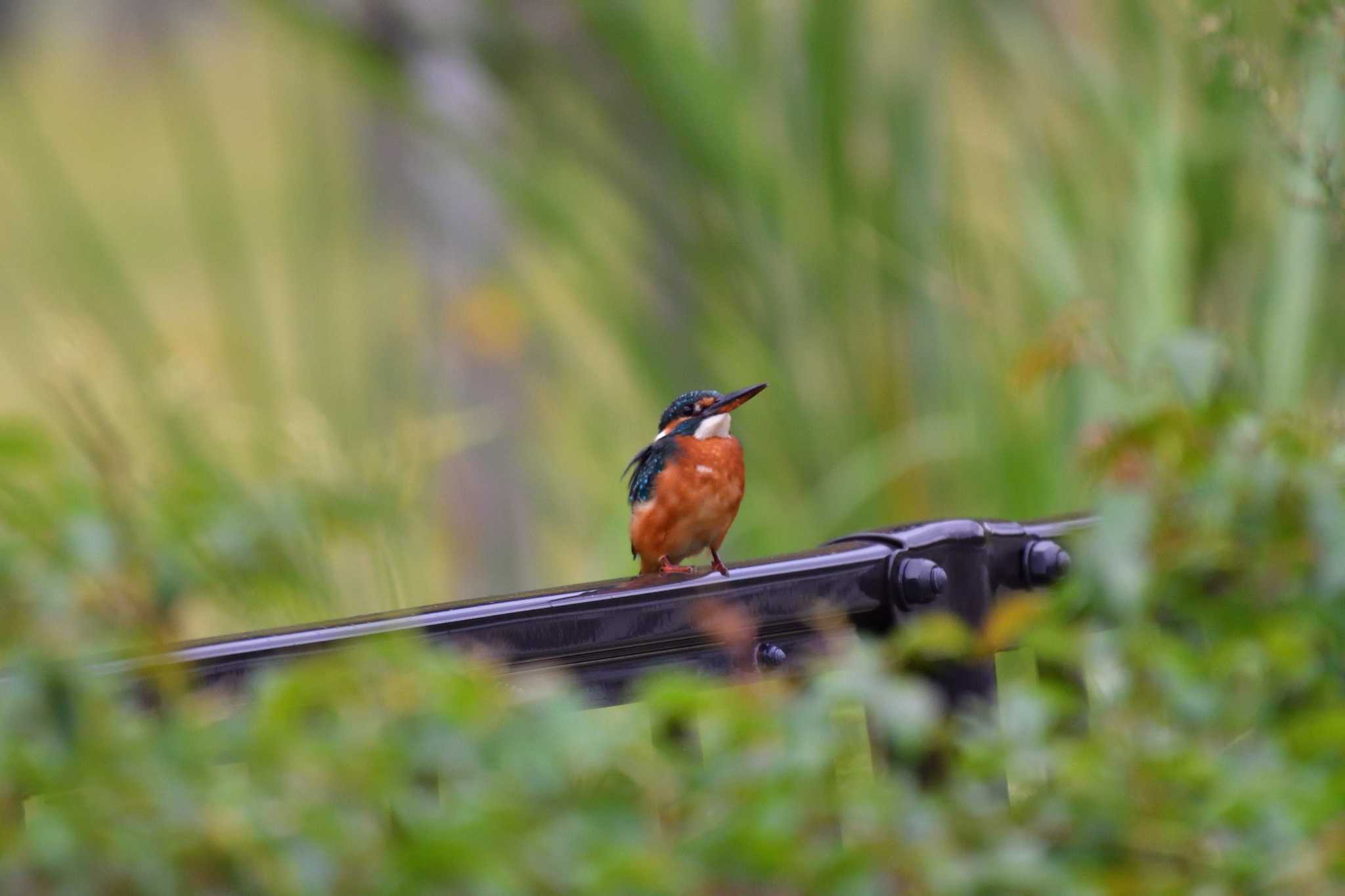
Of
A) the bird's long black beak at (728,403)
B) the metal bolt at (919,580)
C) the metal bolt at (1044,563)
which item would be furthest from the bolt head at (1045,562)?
the bird's long black beak at (728,403)

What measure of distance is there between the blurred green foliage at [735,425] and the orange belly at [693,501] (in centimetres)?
18

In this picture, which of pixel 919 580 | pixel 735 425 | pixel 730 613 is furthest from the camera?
pixel 735 425

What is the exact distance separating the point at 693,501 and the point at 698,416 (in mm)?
108

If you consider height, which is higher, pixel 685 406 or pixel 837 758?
pixel 685 406

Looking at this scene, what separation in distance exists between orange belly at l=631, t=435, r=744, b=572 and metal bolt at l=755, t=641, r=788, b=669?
0.16 m

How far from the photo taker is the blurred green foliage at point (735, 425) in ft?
2.31

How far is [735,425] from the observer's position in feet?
6.59

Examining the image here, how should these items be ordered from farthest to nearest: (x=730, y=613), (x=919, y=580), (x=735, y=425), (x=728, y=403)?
(x=735, y=425) < (x=728, y=403) < (x=919, y=580) < (x=730, y=613)

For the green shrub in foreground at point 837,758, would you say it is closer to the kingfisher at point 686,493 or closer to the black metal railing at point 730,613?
the black metal railing at point 730,613

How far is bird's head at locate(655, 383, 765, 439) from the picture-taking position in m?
1.19

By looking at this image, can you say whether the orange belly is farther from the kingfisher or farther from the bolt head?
the bolt head

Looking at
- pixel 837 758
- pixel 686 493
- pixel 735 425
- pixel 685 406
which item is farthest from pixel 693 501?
pixel 735 425

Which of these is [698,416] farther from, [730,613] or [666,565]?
[730,613]

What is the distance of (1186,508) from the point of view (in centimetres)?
114
